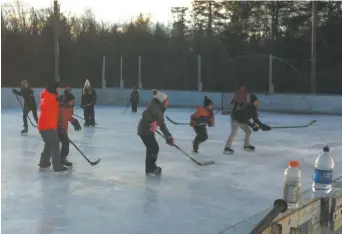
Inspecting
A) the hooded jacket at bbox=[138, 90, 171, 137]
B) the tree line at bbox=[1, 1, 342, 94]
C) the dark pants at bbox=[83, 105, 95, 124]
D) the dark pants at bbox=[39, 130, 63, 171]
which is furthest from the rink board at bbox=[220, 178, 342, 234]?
the tree line at bbox=[1, 1, 342, 94]

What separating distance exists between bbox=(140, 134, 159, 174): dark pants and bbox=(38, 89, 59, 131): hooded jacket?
3.81 ft

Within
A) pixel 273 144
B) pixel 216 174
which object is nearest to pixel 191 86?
pixel 273 144

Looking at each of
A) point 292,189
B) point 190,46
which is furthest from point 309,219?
point 190,46

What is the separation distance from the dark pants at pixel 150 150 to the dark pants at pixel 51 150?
1.13 m

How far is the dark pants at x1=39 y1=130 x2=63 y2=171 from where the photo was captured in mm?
6832

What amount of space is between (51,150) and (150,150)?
129 cm

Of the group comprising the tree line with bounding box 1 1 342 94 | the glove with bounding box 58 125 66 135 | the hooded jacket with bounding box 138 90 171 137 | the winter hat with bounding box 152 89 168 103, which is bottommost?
the glove with bounding box 58 125 66 135

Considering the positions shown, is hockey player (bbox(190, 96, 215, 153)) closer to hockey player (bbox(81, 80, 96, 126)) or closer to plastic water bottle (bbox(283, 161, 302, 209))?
plastic water bottle (bbox(283, 161, 302, 209))

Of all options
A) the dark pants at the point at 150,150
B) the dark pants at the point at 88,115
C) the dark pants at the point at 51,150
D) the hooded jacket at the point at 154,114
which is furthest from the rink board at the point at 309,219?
the dark pants at the point at 88,115

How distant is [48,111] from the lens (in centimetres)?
679

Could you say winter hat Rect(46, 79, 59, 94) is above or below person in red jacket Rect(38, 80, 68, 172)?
above

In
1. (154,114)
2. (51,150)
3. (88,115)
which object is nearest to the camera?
(154,114)

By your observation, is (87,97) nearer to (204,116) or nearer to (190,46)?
(204,116)

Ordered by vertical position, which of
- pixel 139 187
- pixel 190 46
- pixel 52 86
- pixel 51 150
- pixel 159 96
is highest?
pixel 190 46
